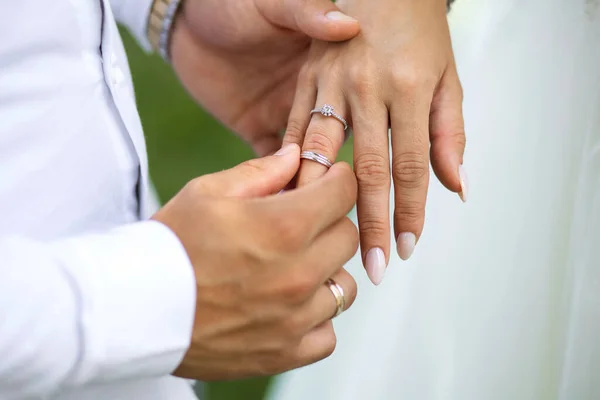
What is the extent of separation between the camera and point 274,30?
39.6 inches

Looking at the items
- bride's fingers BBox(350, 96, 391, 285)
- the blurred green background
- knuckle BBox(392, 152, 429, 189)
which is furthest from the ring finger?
the blurred green background

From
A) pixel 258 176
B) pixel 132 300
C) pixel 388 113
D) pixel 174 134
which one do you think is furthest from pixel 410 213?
pixel 174 134

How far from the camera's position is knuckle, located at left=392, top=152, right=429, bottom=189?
32.8 inches

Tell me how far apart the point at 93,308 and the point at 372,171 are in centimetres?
45

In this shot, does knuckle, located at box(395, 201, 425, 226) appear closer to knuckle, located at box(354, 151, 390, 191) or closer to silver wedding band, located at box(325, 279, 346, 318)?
knuckle, located at box(354, 151, 390, 191)

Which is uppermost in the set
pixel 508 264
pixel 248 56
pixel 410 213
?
pixel 248 56

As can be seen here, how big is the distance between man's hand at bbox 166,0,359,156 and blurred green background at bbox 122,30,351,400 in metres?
0.82

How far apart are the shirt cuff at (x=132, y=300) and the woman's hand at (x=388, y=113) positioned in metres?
0.28

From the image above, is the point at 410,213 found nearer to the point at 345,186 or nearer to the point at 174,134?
the point at 345,186

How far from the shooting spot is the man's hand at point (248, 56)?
0.97m

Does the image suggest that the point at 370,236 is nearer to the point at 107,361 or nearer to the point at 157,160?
the point at 107,361

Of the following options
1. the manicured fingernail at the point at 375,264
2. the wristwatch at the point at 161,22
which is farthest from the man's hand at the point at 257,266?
the wristwatch at the point at 161,22

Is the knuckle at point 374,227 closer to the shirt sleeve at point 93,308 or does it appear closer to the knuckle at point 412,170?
the knuckle at point 412,170

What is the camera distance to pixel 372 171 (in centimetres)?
83
